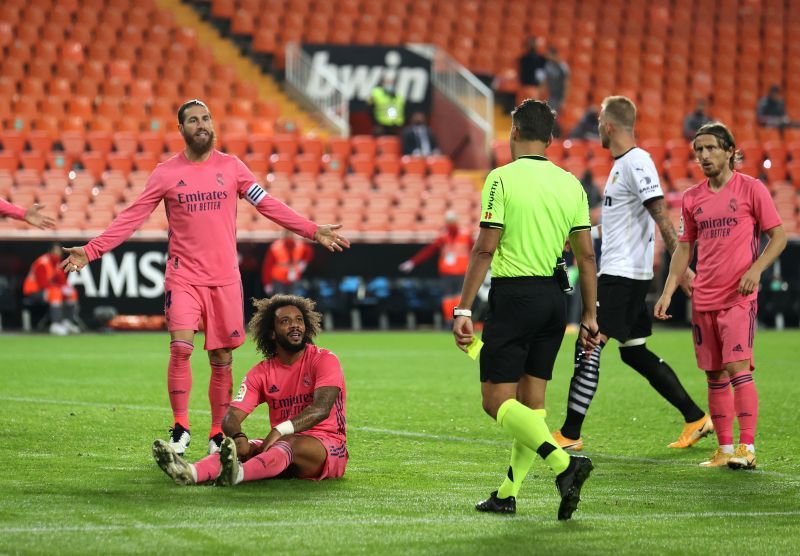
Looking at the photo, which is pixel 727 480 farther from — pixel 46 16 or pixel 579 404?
pixel 46 16

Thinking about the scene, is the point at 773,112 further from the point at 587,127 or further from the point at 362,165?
the point at 362,165

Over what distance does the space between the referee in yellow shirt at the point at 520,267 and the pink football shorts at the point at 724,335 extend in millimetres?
1712

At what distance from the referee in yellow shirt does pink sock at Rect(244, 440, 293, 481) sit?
1110 millimetres

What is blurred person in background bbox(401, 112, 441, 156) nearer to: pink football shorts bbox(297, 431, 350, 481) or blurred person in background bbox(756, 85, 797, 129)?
blurred person in background bbox(756, 85, 797, 129)

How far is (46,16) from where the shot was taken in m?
27.4

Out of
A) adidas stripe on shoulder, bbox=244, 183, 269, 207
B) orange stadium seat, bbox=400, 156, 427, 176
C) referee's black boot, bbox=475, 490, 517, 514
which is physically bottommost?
referee's black boot, bbox=475, 490, 517, 514

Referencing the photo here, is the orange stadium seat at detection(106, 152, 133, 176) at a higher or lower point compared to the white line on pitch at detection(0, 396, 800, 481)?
higher

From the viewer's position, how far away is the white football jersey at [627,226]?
26.8 ft

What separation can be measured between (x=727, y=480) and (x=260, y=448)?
7.94 ft

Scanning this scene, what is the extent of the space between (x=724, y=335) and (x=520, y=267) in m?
2.06

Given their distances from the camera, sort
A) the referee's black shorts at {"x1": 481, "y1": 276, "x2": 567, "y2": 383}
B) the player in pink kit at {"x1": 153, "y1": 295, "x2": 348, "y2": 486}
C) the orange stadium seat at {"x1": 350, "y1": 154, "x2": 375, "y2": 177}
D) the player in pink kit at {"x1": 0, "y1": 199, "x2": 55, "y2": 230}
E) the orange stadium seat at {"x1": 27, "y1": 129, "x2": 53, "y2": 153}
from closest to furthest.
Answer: the referee's black shorts at {"x1": 481, "y1": 276, "x2": 567, "y2": 383}, the player in pink kit at {"x1": 153, "y1": 295, "x2": 348, "y2": 486}, the player in pink kit at {"x1": 0, "y1": 199, "x2": 55, "y2": 230}, the orange stadium seat at {"x1": 27, "y1": 129, "x2": 53, "y2": 153}, the orange stadium seat at {"x1": 350, "y1": 154, "x2": 375, "y2": 177}

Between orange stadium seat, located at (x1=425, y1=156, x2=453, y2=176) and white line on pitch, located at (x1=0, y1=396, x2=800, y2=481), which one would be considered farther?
orange stadium seat, located at (x1=425, y1=156, x2=453, y2=176)

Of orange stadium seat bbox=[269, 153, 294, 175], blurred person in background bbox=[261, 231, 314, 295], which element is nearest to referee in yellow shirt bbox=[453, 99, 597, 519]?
blurred person in background bbox=[261, 231, 314, 295]

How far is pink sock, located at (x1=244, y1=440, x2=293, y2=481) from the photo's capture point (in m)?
6.38
